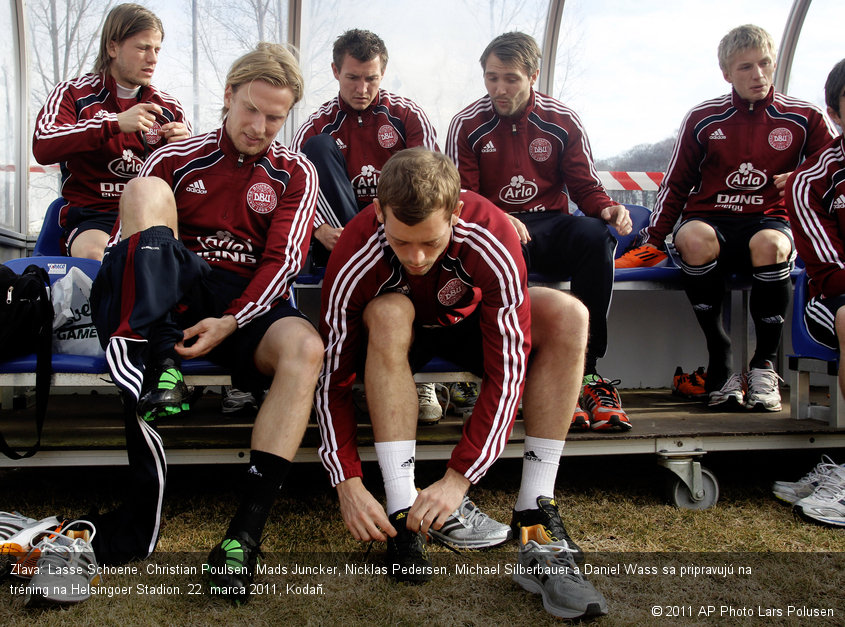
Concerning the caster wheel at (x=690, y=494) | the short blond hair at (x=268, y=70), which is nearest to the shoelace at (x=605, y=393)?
the caster wheel at (x=690, y=494)

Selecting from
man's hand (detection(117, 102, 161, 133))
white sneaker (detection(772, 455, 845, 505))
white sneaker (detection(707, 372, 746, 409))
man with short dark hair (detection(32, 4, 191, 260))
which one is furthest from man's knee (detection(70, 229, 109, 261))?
white sneaker (detection(772, 455, 845, 505))

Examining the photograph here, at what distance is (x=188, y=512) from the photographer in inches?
89.6

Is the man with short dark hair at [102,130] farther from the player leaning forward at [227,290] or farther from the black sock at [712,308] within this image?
the black sock at [712,308]

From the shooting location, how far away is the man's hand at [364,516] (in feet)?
6.02

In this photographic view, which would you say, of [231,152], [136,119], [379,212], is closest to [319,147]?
[231,152]

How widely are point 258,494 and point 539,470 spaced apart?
0.79 meters

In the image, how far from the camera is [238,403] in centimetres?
290

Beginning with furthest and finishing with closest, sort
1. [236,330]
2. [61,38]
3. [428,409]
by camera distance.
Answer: [61,38] < [428,409] < [236,330]

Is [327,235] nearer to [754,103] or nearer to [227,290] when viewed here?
[227,290]

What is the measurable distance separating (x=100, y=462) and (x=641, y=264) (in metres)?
2.44

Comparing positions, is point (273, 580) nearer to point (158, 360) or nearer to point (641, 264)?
point (158, 360)

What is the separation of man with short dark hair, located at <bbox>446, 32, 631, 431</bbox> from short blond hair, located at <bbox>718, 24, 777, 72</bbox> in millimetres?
776

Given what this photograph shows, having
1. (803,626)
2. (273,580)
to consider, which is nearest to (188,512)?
(273,580)

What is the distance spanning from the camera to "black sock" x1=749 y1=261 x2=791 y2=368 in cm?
291
